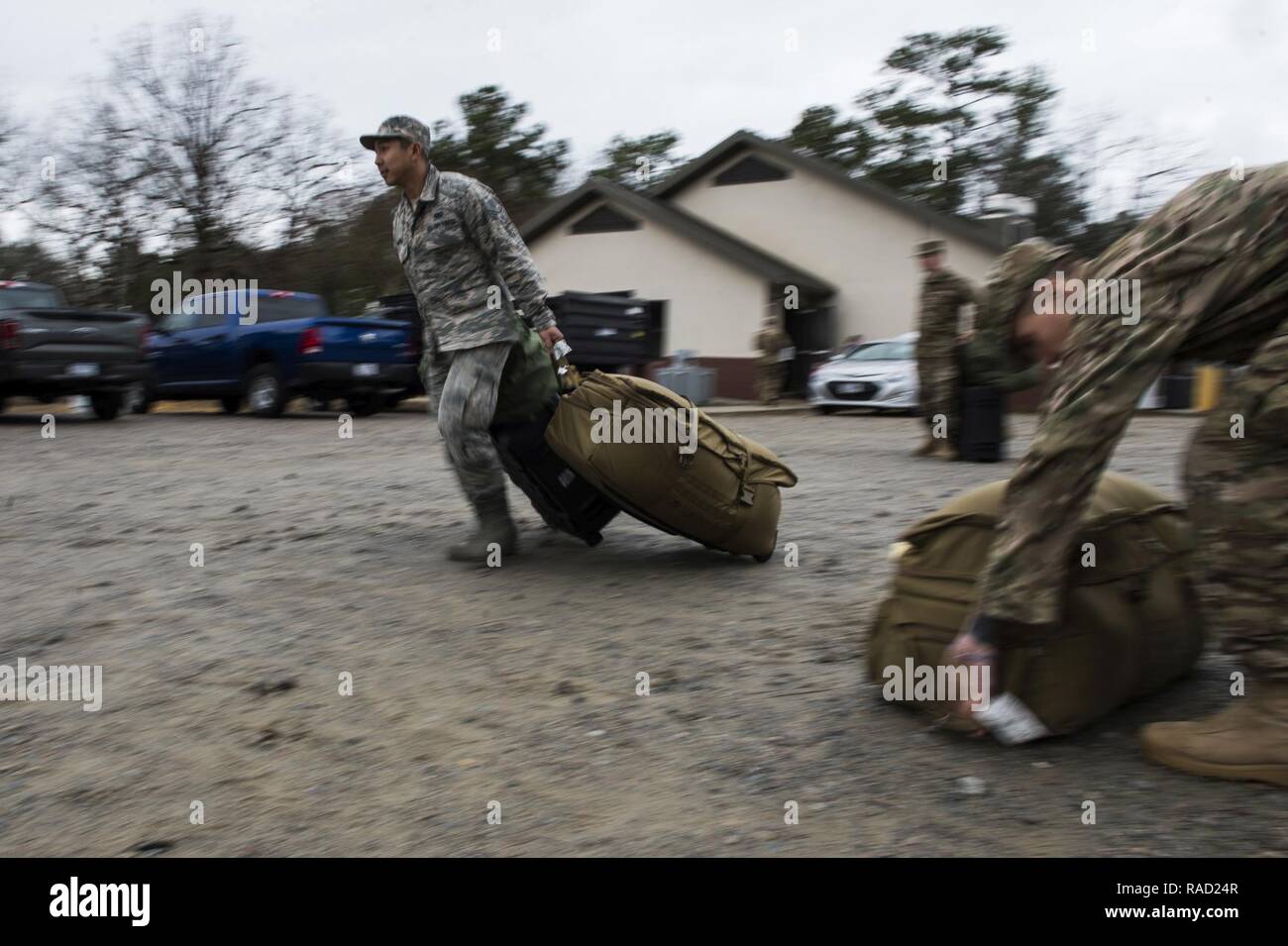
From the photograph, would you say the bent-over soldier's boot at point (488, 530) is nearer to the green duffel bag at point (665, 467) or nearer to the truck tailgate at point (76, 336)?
the green duffel bag at point (665, 467)

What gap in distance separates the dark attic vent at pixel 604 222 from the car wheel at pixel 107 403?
14.5m

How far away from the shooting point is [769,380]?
23.7 m

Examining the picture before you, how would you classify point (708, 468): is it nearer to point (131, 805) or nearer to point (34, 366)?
point (131, 805)

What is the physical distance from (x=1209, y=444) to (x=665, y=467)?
259cm

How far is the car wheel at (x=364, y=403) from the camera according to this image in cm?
1745

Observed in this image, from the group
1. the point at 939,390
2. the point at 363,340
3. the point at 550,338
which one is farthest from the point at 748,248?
the point at 550,338

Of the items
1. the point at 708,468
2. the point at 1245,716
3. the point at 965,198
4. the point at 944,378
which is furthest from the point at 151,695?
the point at 965,198

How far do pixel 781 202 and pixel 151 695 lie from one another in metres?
25.9

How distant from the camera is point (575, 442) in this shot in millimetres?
5332

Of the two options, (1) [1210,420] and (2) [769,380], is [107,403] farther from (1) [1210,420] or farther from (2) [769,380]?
(1) [1210,420]

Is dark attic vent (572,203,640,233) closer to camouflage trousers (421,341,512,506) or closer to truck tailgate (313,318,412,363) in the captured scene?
truck tailgate (313,318,412,363)
